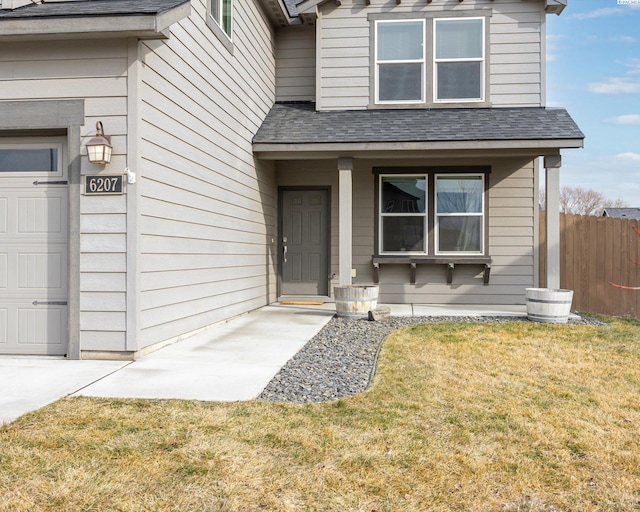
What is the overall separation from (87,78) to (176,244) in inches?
70.8

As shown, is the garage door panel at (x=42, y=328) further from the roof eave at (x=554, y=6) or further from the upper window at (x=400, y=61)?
the roof eave at (x=554, y=6)

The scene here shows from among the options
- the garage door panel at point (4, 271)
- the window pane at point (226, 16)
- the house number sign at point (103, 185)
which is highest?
the window pane at point (226, 16)

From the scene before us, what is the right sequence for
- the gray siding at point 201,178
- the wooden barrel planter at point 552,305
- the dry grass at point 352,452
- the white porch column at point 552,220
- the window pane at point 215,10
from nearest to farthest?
the dry grass at point 352,452 < the gray siding at point 201,178 < the window pane at point 215,10 < the wooden barrel planter at point 552,305 < the white porch column at point 552,220

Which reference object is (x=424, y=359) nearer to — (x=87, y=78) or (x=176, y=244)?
(x=176, y=244)

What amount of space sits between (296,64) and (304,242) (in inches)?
128

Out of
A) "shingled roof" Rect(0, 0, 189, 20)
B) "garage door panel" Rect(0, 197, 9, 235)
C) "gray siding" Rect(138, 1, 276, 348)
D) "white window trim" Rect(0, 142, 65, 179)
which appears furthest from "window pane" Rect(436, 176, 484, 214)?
"garage door panel" Rect(0, 197, 9, 235)

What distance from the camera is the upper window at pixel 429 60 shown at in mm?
8930

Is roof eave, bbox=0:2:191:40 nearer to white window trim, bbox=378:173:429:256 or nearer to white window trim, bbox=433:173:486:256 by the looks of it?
white window trim, bbox=378:173:429:256

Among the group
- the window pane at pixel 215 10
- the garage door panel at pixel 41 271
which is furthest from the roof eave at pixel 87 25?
the window pane at pixel 215 10

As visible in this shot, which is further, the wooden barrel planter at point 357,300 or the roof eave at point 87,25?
the wooden barrel planter at point 357,300

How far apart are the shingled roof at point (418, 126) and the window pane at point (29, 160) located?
12.5 feet

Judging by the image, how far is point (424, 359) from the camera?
16.3ft

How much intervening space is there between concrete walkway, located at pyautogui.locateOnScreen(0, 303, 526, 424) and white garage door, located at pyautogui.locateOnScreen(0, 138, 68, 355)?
Result: 23 centimetres

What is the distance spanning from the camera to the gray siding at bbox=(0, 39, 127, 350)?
4832mm
